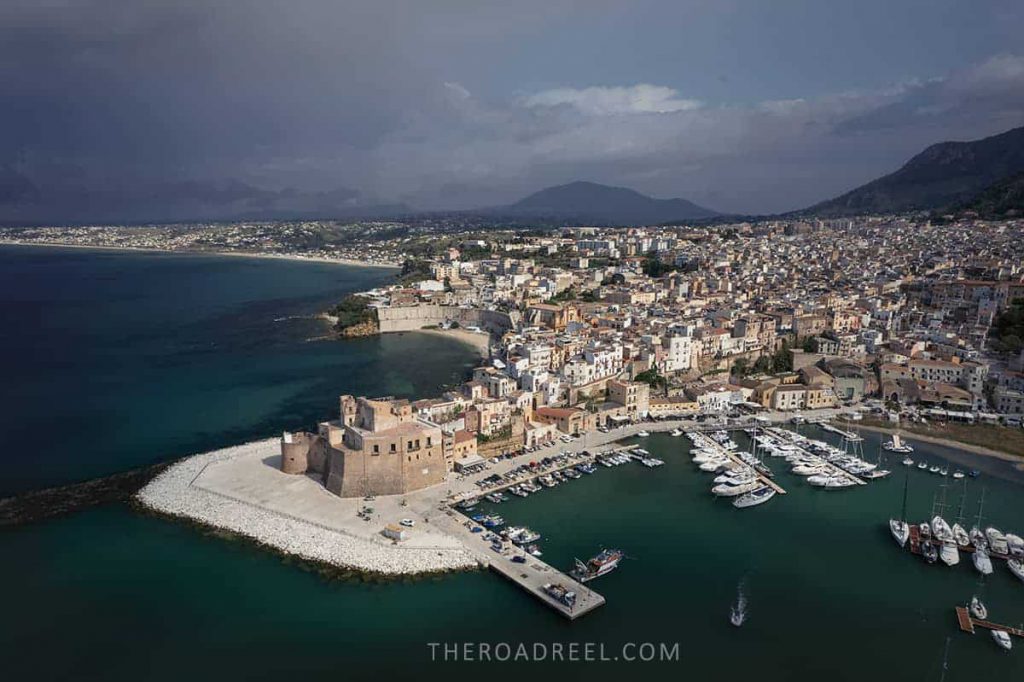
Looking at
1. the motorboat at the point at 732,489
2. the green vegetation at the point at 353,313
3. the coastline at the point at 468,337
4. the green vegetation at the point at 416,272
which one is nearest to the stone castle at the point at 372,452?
the motorboat at the point at 732,489

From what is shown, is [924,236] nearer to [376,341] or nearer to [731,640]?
[376,341]

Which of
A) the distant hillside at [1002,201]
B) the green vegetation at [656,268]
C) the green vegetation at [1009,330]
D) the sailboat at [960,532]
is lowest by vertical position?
the sailboat at [960,532]

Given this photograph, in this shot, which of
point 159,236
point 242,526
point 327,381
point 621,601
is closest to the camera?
point 621,601

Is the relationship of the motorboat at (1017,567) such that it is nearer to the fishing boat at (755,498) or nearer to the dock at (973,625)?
the dock at (973,625)

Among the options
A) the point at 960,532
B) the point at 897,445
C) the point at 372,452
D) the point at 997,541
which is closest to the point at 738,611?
the point at 960,532

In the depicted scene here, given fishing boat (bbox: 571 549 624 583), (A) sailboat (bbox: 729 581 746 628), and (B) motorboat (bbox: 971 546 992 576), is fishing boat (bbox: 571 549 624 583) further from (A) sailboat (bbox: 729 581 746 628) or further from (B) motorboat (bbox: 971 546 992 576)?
(B) motorboat (bbox: 971 546 992 576)

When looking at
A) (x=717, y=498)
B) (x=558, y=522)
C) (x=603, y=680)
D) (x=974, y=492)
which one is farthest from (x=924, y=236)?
(x=603, y=680)

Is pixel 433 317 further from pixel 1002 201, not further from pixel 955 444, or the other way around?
pixel 1002 201
